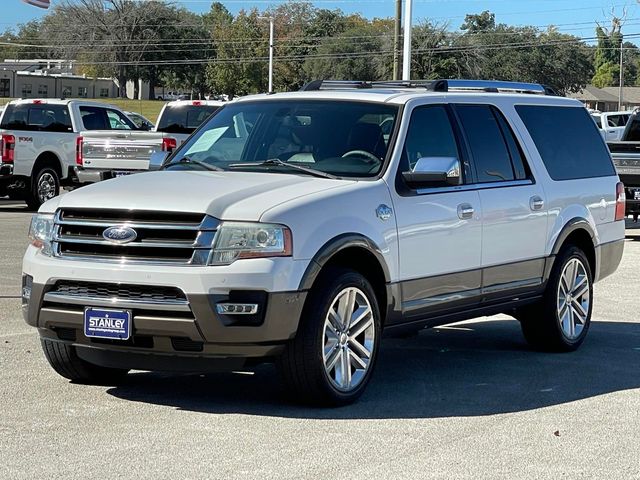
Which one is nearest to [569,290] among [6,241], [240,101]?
[240,101]

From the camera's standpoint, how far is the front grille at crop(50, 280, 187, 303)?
21.5 feet

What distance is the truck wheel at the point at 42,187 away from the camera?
22703 mm

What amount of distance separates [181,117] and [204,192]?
15.8 metres

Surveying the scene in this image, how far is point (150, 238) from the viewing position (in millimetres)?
6668

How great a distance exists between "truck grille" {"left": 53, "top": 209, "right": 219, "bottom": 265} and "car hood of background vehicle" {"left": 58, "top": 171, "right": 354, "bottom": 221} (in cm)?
5

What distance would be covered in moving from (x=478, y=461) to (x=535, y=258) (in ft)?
10.8

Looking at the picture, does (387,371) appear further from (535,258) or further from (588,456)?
(588,456)

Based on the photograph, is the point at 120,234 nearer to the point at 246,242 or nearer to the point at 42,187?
the point at 246,242

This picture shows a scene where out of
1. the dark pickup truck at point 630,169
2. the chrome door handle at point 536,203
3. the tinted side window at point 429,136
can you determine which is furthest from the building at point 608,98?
the tinted side window at point 429,136

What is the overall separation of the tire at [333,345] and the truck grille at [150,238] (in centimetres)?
74

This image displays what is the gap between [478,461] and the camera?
598 centimetres

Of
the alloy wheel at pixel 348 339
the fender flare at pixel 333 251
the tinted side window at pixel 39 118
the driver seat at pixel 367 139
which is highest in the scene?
the tinted side window at pixel 39 118

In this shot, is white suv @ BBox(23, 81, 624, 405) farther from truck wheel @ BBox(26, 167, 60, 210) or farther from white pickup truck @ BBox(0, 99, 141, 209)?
truck wheel @ BBox(26, 167, 60, 210)

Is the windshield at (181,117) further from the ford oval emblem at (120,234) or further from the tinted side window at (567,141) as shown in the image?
the ford oval emblem at (120,234)
